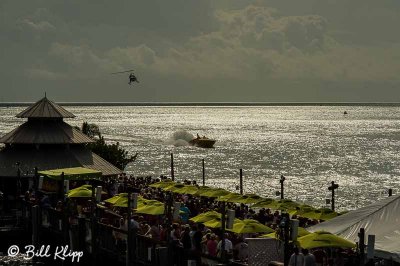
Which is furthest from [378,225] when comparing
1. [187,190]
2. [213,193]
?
[187,190]

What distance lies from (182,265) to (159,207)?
5.61m

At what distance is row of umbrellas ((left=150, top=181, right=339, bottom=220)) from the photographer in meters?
31.4

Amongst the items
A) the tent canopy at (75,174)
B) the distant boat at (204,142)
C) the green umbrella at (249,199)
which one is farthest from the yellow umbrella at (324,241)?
the distant boat at (204,142)

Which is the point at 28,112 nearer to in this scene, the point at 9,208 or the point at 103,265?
the point at 9,208

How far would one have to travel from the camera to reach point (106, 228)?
2845 centimetres

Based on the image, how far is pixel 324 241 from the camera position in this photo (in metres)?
21.3

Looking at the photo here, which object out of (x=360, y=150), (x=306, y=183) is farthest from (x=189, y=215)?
(x=360, y=150)

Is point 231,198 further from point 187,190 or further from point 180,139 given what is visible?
point 180,139

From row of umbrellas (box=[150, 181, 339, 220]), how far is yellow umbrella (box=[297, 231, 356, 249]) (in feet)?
29.7

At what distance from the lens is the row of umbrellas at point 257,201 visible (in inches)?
1236

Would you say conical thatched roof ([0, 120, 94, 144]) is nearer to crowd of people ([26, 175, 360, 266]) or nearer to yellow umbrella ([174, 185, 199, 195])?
crowd of people ([26, 175, 360, 266])

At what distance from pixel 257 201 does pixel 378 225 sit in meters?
13.1

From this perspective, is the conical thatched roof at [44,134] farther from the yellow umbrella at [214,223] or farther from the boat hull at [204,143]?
the boat hull at [204,143]

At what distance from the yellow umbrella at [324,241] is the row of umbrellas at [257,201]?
9.04 metres
